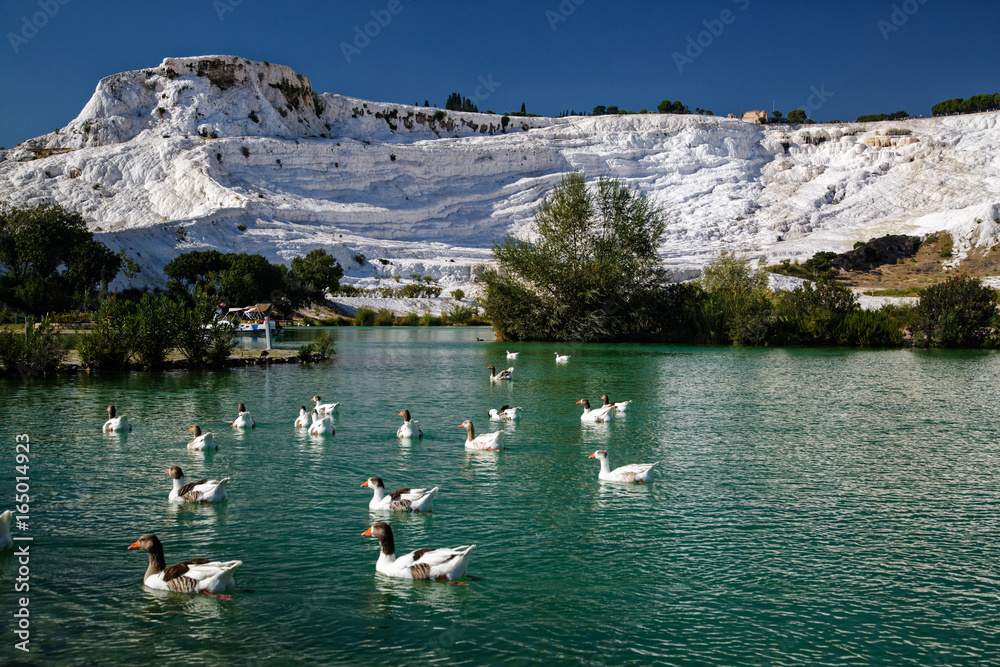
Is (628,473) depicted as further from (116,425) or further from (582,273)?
(582,273)

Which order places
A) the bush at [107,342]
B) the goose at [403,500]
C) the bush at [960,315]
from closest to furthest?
the goose at [403,500] < the bush at [107,342] < the bush at [960,315]

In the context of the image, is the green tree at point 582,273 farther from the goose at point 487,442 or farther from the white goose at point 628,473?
the white goose at point 628,473

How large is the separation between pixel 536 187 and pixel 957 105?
95.8 metres

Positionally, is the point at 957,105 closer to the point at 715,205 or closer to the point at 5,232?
A: the point at 715,205

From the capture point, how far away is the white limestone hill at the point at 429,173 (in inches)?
3760

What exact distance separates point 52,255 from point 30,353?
37.3 meters

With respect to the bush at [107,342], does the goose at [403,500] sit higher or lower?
lower

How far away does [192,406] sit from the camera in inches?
Answer: 754

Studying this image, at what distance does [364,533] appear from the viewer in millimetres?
8305

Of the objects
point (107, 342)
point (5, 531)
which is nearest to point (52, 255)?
point (107, 342)

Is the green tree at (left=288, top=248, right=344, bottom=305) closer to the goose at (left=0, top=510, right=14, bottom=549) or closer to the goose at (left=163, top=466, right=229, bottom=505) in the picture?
the goose at (left=163, top=466, right=229, bottom=505)

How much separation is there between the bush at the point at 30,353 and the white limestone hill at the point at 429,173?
60251mm

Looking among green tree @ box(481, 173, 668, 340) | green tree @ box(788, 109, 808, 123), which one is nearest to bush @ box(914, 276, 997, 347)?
green tree @ box(481, 173, 668, 340)

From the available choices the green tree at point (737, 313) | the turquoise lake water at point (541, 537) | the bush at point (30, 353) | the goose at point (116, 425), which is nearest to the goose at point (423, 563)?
the turquoise lake water at point (541, 537)
